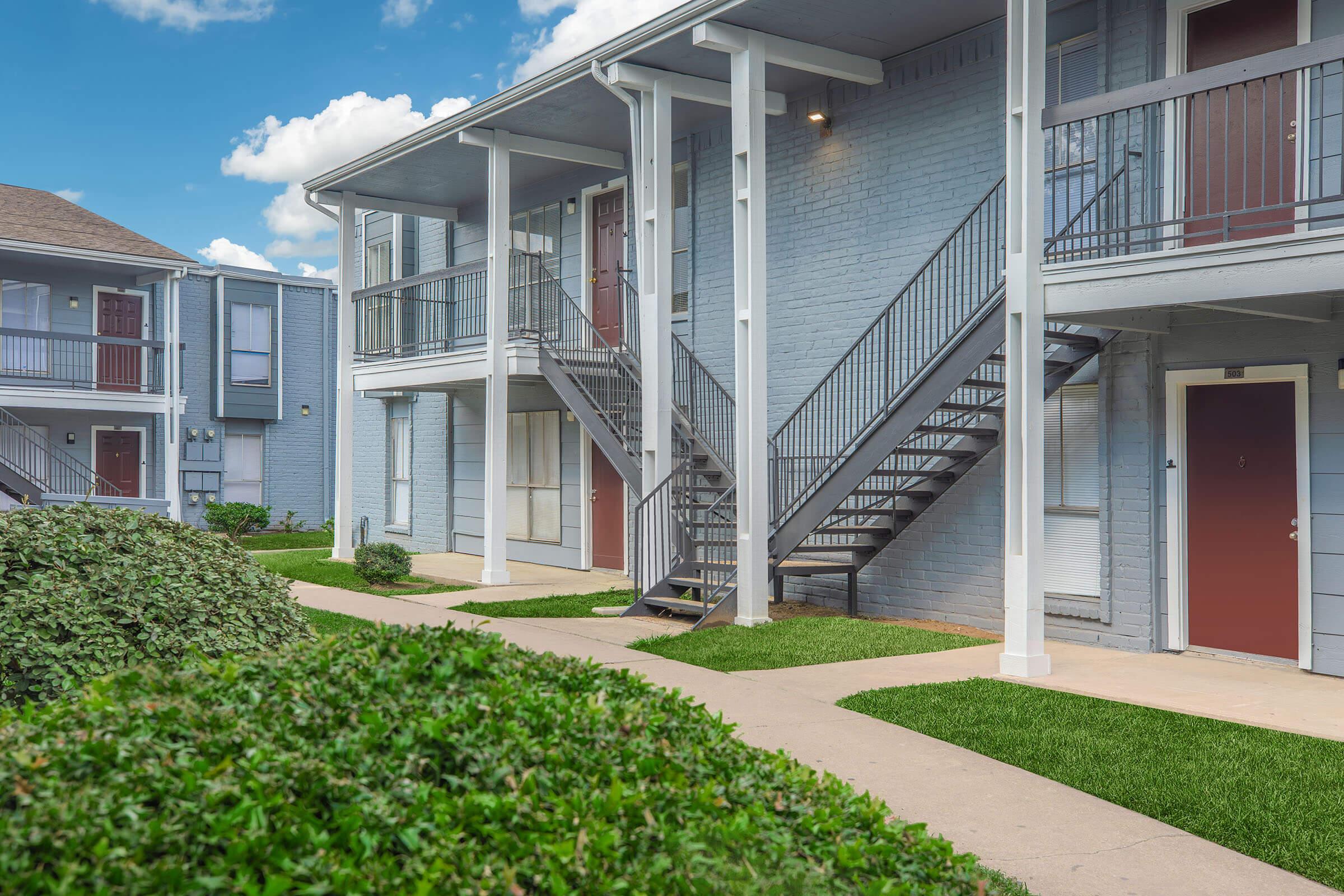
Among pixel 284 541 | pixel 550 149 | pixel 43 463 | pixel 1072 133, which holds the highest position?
pixel 550 149

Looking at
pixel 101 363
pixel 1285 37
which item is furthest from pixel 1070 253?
pixel 101 363

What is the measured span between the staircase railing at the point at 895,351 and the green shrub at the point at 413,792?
21.5 feet

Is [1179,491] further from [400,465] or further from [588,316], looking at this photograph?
[400,465]

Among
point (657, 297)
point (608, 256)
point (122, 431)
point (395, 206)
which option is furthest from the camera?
point (122, 431)

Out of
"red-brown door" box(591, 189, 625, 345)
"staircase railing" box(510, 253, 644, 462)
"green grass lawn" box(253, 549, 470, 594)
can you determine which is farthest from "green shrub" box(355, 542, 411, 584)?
"red-brown door" box(591, 189, 625, 345)

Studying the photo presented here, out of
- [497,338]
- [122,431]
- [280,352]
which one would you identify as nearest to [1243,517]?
[497,338]

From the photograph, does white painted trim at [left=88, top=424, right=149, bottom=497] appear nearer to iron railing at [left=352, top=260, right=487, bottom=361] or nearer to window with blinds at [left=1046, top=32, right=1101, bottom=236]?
iron railing at [left=352, top=260, right=487, bottom=361]

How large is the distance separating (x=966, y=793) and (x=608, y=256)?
11.7m

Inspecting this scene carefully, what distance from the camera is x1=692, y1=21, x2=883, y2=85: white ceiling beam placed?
10242 millimetres

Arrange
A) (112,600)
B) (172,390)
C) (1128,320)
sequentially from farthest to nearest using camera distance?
(172,390) → (1128,320) → (112,600)

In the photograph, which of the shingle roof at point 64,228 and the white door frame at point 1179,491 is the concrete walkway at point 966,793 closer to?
the white door frame at point 1179,491

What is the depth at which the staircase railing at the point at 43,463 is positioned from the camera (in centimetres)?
1981

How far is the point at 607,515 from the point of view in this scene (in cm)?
1577

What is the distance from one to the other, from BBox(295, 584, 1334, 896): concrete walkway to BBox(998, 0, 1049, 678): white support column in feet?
2.33
